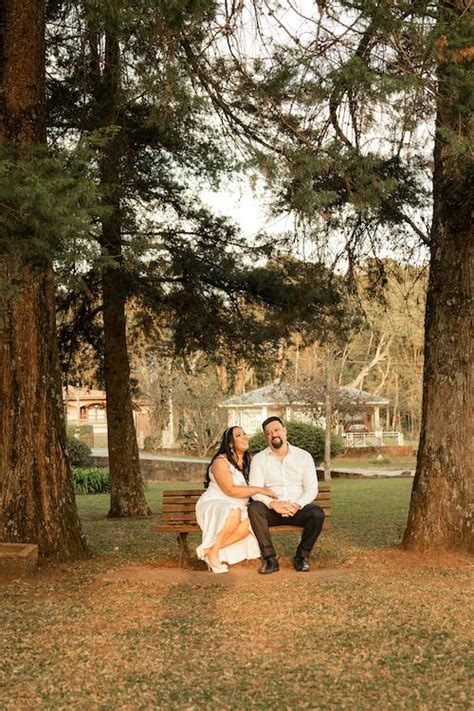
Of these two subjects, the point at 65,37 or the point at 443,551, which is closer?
the point at 443,551

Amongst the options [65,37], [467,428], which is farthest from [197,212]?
[467,428]

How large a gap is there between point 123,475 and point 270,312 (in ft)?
11.5

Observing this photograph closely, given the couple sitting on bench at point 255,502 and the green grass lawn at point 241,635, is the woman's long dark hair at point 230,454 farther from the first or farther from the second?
the green grass lawn at point 241,635

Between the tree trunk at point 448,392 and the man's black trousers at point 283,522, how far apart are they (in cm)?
120

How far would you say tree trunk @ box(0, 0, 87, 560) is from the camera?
8.43 metres

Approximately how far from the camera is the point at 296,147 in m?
8.60

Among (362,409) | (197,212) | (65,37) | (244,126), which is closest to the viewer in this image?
(244,126)

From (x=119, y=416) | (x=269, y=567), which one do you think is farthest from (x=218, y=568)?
(x=119, y=416)

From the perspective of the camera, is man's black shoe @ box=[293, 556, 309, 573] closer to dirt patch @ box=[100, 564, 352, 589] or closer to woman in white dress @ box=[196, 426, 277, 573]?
dirt patch @ box=[100, 564, 352, 589]

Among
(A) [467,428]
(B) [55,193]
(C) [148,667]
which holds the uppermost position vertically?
(B) [55,193]

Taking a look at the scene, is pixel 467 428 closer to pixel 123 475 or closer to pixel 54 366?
pixel 54 366

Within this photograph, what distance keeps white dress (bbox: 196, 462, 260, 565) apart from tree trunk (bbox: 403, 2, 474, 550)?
65.6 inches

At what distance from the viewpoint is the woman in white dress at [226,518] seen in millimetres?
7855

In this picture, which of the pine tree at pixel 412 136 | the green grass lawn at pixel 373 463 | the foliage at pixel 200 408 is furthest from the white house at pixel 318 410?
the pine tree at pixel 412 136
